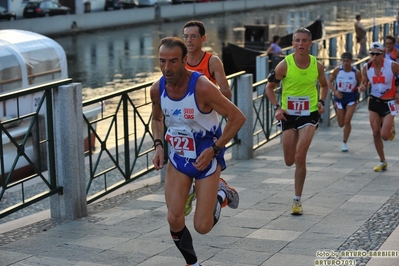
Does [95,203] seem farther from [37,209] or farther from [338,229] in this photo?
[338,229]

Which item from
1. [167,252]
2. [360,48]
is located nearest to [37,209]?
[167,252]

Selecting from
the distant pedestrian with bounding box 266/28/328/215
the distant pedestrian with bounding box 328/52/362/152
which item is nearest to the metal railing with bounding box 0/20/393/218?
the distant pedestrian with bounding box 328/52/362/152

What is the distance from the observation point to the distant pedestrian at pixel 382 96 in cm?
1046

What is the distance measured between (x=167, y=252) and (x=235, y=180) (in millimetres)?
3436

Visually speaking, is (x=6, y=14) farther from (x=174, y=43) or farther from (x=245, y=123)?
(x=174, y=43)

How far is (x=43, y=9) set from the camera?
48.3 meters

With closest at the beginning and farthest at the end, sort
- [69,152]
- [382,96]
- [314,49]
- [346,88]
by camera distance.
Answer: [69,152]
[382,96]
[346,88]
[314,49]

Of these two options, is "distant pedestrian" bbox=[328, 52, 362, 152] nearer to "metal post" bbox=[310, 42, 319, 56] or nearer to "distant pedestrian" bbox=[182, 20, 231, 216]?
"distant pedestrian" bbox=[182, 20, 231, 216]

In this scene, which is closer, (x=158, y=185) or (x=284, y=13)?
(x=158, y=185)

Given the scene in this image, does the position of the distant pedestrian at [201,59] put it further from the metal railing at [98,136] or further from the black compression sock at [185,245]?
the black compression sock at [185,245]

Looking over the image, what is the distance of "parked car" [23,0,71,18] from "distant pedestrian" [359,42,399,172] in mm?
39595

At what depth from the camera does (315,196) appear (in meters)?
8.87

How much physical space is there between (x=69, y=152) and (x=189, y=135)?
7.87ft

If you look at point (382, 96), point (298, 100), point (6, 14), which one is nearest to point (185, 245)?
point (298, 100)
